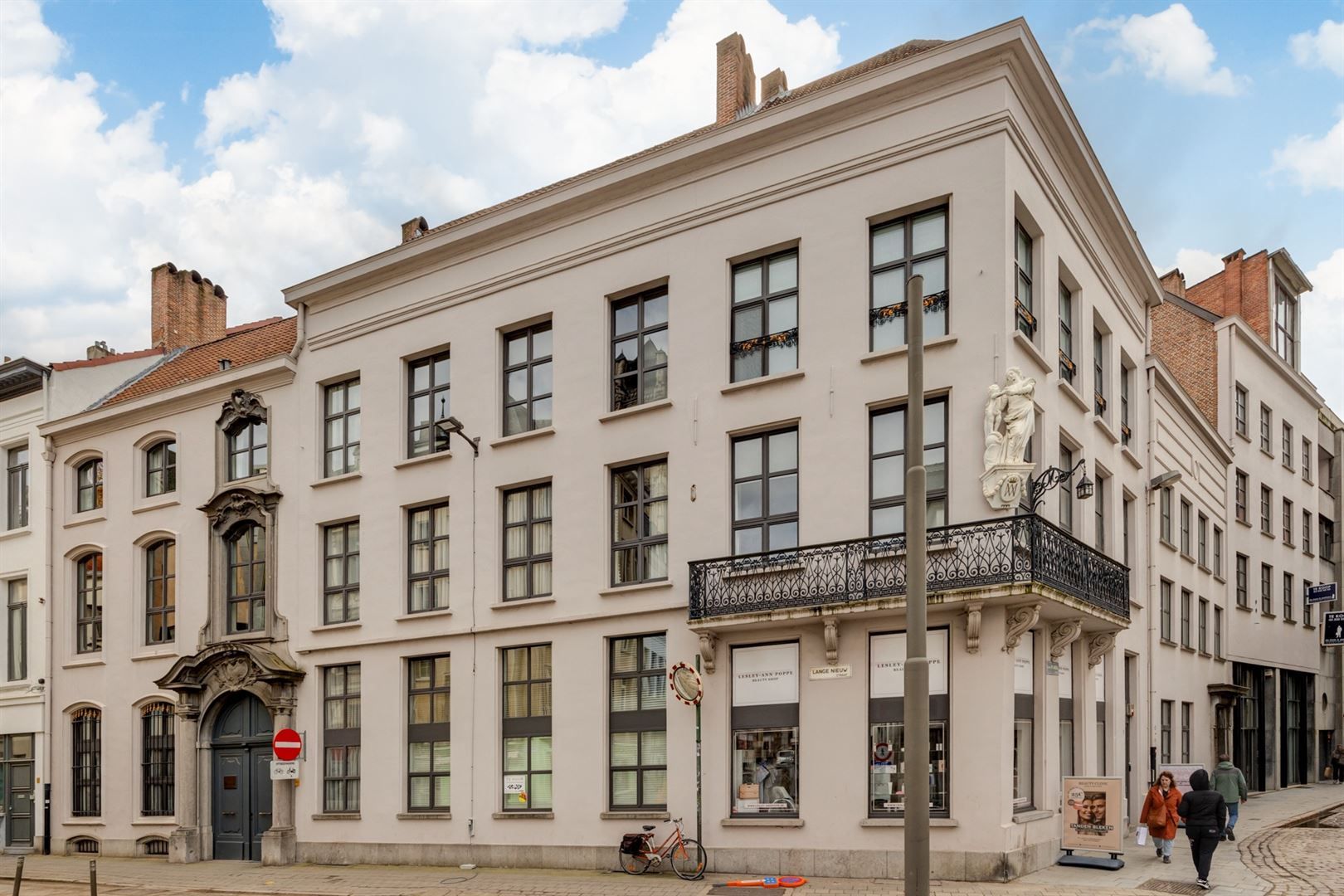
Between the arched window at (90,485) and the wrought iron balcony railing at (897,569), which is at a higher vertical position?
the arched window at (90,485)

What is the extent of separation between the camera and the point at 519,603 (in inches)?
859

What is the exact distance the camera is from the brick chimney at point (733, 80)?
24.3 meters

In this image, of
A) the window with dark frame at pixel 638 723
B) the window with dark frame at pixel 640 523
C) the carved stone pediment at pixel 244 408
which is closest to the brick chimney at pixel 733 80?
the window with dark frame at pixel 640 523

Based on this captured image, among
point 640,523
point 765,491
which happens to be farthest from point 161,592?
point 765,491

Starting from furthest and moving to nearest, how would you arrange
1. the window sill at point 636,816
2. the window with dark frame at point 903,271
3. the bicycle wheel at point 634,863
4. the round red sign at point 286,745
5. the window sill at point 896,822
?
the round red sign at point 286,745, the window sill at point 636,816, the bicycle wheel at point 634,863, the window with dark frame at point 903,271, the window sill at point 896,822

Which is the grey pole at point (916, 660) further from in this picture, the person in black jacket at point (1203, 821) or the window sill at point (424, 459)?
the window sill at point (424, 459)

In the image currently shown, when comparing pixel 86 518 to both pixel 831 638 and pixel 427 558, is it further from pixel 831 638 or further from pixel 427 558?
pixel 831 638

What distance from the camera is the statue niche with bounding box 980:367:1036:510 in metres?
16.8

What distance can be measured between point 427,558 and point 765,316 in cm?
825

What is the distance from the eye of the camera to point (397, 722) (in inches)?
914

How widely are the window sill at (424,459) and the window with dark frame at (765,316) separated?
623 cm

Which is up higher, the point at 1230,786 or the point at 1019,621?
the point at 1019,621

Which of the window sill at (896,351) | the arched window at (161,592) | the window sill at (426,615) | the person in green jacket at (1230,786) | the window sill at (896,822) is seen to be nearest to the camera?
the window sill at (896,822)

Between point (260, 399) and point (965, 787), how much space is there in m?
16.9
